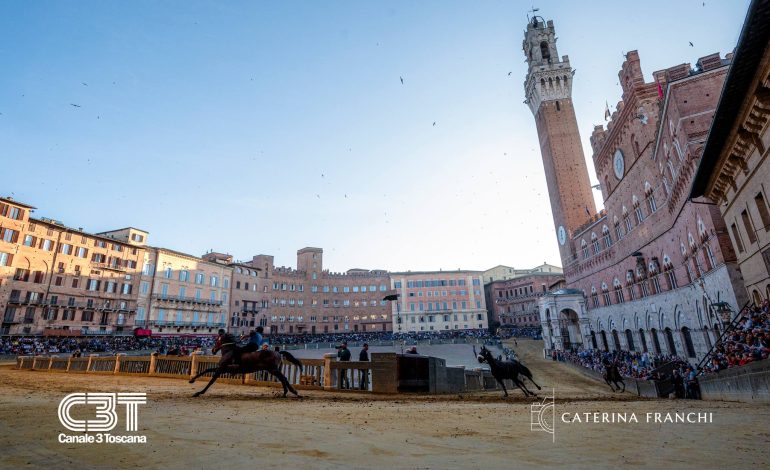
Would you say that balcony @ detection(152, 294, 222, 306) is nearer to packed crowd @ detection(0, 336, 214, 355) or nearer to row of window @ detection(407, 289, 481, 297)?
packed crowd @ detection(0, 336, 214, 355)

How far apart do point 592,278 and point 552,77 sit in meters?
29.2

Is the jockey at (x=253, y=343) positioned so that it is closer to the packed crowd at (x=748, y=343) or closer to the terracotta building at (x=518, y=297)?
the packed crowd at (x=748, y=343)

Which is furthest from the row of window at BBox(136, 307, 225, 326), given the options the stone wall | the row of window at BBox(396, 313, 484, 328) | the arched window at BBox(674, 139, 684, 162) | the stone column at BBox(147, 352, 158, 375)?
the arched window at BBox(674, 139, 684, 162)

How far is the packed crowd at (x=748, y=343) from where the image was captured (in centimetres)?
1114

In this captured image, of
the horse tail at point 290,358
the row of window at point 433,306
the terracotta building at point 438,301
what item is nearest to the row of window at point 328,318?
the terracotta building at point 438,301

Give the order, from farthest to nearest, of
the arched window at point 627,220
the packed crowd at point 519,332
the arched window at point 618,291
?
the packed crowd at point 519,332, the arched window at point 618,291, the arched window at point 627,220

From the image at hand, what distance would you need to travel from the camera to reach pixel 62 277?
4516 centimetres

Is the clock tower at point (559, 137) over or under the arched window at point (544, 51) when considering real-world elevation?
under

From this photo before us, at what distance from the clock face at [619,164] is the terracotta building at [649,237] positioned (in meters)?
0.09

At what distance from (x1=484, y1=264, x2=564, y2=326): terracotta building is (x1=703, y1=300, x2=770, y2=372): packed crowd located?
203 ft

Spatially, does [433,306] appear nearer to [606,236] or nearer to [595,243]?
[595,243]

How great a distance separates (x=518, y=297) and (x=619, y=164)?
51620 mm

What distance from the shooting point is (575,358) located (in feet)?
115

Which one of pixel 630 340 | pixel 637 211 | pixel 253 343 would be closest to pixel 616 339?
pixel 630 340
